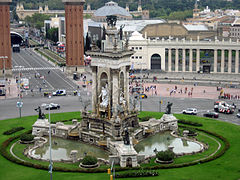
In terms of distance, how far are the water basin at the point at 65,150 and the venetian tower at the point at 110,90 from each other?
1932 millimetres

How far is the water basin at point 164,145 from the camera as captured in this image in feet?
245

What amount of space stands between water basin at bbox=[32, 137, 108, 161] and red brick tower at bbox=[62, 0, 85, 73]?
77952mm

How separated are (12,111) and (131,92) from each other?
3320 cm

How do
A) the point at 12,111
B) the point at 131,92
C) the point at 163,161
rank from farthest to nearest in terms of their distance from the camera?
the point at 131,92 → the point at 12,111 → the point at 163,161

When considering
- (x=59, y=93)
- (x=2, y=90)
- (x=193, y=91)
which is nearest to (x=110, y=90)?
(x=59, y=93)

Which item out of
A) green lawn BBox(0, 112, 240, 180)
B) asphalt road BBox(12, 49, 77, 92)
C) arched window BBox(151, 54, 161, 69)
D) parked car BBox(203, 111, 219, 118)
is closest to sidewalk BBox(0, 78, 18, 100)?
asphalt road BBox(12, 49, 77, 92)

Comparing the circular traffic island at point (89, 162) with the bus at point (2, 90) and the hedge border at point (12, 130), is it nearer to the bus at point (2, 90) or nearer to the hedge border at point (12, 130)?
the hedge border at point (12, 130)

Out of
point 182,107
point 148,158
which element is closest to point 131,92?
point 182,107

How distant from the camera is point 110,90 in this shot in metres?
78.2

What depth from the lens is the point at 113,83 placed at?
7712cm

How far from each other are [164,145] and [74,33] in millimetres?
85386

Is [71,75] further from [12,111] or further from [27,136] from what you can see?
[27,136]

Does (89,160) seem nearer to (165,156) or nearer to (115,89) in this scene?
(165,156)

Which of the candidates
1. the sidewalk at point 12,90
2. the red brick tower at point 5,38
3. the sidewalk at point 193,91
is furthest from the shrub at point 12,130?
the red brick tower at point 5,38
